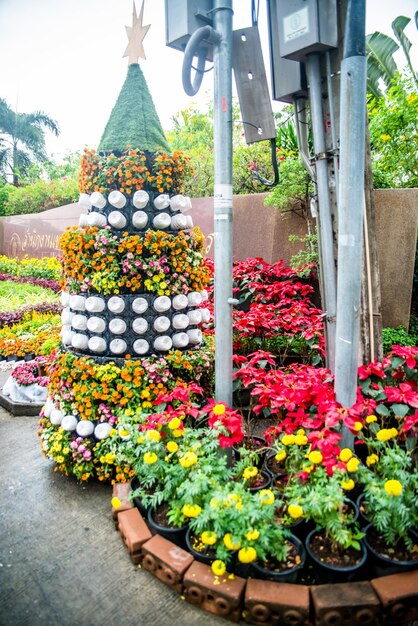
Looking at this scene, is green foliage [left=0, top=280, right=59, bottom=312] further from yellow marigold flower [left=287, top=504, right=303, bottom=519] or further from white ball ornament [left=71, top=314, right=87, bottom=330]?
yellow marigold flower [left=287, top=504, right=303, bottom=519]

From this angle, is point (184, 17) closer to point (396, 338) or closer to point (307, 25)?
point (307, 25)

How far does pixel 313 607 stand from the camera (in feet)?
6.31

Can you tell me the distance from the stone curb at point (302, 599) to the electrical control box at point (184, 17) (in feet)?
9.26

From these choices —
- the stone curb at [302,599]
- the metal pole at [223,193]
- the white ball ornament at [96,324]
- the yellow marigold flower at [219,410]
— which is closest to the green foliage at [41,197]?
the white ball ornament at [96,324]

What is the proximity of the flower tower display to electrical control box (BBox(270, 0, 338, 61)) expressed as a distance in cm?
106

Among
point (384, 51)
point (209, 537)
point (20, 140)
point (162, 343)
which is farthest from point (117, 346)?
point (20, 140)

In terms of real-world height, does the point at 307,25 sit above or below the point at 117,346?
above

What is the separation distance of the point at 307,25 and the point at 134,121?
53.3 inches

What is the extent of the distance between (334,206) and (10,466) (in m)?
3.22

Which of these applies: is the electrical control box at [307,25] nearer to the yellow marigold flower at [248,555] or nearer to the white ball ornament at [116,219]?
the white ball ornament at [116,219]

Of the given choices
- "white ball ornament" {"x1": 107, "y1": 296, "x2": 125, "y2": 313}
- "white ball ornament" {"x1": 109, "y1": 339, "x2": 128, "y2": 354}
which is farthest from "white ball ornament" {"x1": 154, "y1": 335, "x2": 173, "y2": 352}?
"white ball ornament" {"x1": 107, "y1": 296, "x2": 125, "y2": 313}

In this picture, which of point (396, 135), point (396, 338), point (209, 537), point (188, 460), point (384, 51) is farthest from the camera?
point (384, 51)

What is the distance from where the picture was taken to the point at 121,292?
3150 millimetres

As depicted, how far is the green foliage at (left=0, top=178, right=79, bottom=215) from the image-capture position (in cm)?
1757
